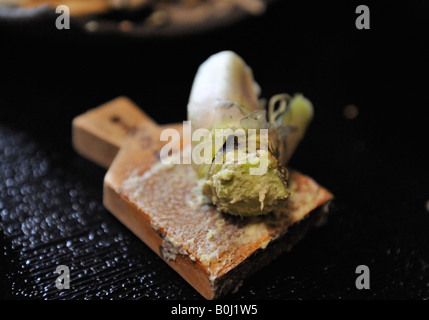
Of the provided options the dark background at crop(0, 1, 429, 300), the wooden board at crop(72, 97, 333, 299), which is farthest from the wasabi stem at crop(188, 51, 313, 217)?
the dark background at crop(0, 1, 429, 300)

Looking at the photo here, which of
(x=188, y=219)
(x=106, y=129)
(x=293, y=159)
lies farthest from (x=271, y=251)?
(x=106, y=129)

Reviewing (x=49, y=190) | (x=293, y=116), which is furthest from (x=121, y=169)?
(x=293, y=116)

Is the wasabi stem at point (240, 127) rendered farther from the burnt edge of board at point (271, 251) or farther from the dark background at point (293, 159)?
the dark background at point (293, 159)

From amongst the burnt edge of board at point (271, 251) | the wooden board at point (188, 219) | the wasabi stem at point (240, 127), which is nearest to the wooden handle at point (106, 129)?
the wooden board at point (188, 219)

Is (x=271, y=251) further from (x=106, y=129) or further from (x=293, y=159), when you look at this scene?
(x=106, y=129)

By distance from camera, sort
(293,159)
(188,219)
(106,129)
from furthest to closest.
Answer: (293,159), (106,129), (188,219)

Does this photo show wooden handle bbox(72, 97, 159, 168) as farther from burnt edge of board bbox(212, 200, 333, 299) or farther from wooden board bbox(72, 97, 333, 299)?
burnt edge of board bbox(212, 200, 333, 299)
